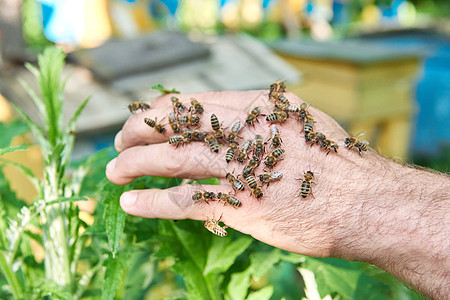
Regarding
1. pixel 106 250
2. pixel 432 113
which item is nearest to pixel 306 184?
pixel 106 250

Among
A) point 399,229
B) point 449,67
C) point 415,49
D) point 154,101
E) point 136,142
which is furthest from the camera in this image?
point 449,67

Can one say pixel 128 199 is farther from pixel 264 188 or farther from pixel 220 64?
pixel 220 64

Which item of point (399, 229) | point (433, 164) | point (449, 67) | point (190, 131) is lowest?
point (433, 164)

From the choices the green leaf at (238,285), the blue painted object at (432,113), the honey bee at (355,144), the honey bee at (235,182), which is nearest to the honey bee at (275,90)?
the honey bee at (355,144)

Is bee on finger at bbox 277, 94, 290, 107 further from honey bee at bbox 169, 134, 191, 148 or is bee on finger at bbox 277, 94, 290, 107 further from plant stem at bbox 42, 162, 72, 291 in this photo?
plant stem at bbox 42, 162, 72, 291

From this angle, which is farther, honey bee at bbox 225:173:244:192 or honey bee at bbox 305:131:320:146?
honey bee at bbox 305:131:320:146

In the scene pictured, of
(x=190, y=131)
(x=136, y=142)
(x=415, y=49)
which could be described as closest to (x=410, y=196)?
(x=190, y=131)

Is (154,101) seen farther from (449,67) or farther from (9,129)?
(449,67)

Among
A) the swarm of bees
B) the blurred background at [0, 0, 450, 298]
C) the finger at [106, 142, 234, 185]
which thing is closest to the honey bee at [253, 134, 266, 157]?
the swarm of bees
